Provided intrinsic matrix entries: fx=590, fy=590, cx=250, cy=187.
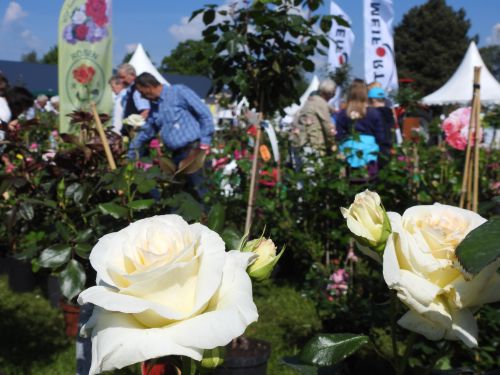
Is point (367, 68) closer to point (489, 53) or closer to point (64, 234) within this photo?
point (64, 234)

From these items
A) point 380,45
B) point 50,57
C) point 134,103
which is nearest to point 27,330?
point 134,103

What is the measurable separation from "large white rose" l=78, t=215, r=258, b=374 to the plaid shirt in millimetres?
3754

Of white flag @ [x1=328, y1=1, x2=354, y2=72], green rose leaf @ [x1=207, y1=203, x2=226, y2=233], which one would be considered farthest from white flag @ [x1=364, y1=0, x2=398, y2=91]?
green rose leaf @ [x1=207, y1=203, x2=226, y2=233]

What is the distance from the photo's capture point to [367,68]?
298 inches

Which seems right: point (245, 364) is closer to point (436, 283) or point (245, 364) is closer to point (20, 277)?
point (436, 283)

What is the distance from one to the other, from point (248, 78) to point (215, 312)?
2.24 m

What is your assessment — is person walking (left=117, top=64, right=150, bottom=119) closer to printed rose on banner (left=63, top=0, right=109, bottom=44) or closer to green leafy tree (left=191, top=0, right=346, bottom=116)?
printed rose on banner (left=63, top=0, right=109, bottom=44)

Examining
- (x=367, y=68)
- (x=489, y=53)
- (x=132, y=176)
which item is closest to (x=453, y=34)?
(x=489, y=53)

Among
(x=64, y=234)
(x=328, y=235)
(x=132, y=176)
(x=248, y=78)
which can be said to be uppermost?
(x=248, y=78)

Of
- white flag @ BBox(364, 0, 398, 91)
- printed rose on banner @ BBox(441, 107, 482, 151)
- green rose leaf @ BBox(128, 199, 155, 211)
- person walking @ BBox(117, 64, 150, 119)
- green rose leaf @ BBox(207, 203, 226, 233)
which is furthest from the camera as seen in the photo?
white flag @ BBox(364, 0, 398, 91)

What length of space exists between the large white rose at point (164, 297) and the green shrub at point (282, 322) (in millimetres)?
2289

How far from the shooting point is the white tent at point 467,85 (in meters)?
12.2

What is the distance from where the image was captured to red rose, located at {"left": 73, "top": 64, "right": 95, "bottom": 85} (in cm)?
494

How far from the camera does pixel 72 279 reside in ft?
4.97
